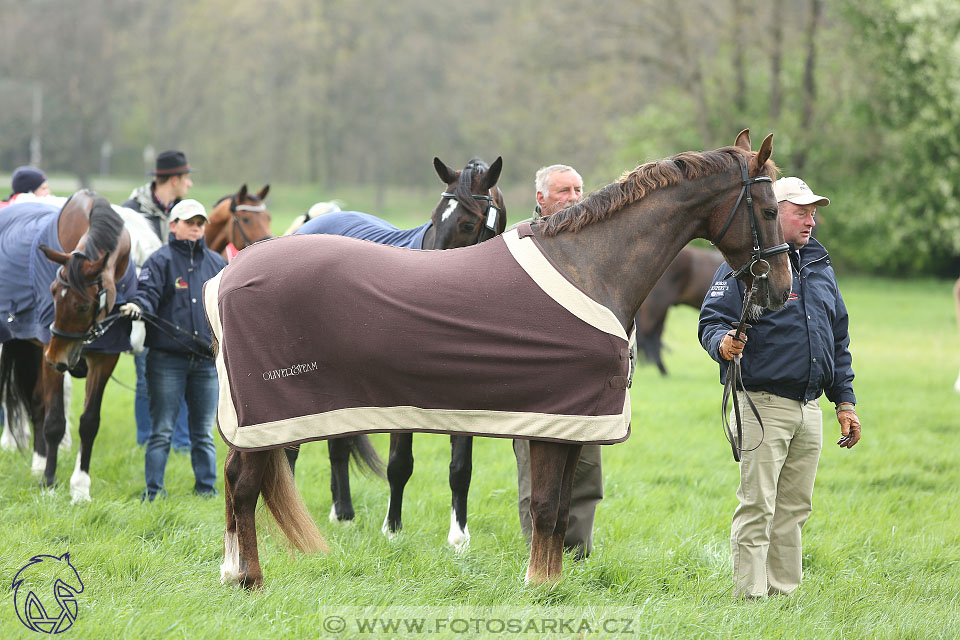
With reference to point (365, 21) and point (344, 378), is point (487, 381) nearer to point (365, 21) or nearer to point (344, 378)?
point (344, 378)

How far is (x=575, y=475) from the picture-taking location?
4.87 m

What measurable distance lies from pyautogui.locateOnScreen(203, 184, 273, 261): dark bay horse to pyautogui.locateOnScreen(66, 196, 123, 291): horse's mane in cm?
217

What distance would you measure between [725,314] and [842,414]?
30.7 inches

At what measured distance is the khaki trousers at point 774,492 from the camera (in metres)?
4.09

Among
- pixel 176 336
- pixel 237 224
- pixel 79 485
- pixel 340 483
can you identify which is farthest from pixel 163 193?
pixel 340 483

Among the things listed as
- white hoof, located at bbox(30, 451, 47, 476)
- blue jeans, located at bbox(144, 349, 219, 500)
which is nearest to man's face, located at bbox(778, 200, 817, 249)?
blue jeans, located at bbox(144, 349, 219, 500)

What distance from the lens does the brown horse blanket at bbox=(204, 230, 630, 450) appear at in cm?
372

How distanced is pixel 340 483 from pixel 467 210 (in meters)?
1.99

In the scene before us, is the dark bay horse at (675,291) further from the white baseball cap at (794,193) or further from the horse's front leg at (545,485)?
the horse's front leg at (545,485)

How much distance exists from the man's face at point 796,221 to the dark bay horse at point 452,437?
1.81 m

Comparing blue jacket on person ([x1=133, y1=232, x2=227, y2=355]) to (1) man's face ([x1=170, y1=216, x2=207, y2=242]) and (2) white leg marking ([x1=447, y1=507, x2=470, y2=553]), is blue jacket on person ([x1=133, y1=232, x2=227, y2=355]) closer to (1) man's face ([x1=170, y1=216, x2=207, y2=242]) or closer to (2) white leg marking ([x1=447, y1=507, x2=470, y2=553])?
(1) man's face ([x1=170, y1=216, x2=207, y2=242])

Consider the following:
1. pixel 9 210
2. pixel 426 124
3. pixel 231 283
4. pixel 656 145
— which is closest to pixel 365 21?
pixel 426 124

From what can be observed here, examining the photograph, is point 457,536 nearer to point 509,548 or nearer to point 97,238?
point 509,548

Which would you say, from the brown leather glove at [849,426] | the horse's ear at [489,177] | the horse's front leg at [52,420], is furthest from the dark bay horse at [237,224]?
the brown leather glove at [849,426]
